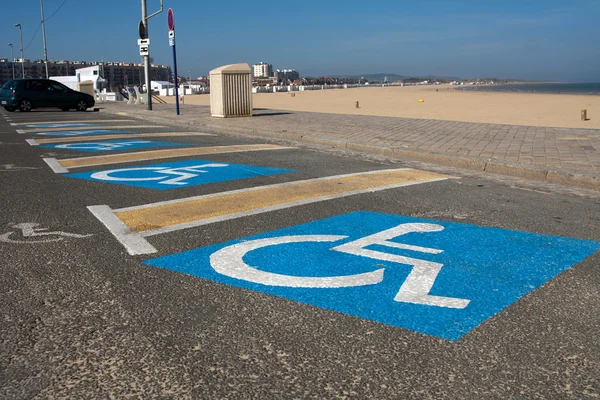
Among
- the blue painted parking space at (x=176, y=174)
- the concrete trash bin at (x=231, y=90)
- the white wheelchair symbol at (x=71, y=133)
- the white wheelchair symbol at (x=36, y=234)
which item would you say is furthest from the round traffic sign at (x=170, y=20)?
the white wheelchair symbol at (x=36, y=234)

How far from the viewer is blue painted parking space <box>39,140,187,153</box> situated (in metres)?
10.8

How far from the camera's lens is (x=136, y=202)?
598cm

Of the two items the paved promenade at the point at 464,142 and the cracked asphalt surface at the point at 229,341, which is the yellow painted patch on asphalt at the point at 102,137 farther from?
the cracked asphalt surface at the point at 229,341

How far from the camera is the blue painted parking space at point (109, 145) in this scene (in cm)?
1080

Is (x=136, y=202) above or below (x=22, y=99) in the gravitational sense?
below

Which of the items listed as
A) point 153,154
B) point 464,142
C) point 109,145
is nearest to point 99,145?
point 109,145

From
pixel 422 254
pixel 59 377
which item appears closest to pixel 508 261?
pixel 422 254

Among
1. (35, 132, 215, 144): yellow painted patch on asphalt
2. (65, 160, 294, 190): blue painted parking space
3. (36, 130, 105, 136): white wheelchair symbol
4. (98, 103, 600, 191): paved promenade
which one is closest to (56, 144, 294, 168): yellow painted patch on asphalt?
(65, 160, 294, 190): blue painted parking space

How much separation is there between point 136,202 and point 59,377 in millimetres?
3671

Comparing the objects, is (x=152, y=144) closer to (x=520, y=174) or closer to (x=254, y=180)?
(x=254, y=180)

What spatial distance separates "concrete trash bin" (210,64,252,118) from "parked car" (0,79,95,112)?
34.6 feet

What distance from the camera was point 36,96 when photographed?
987 inches

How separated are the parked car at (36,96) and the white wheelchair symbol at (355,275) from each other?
23718 mm

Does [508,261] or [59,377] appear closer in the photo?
[59,377]
